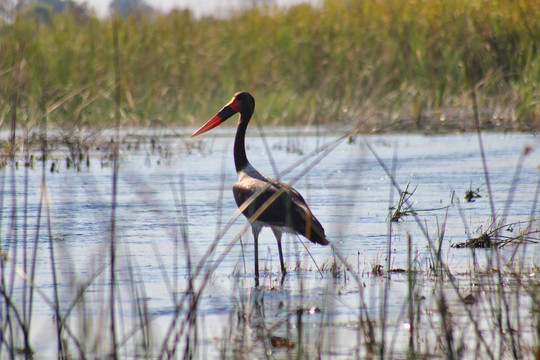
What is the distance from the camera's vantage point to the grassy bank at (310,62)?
1275 centimetres

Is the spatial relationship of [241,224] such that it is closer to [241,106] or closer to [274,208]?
[241,106]

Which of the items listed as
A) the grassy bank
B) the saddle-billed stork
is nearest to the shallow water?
the saddle-billed stork

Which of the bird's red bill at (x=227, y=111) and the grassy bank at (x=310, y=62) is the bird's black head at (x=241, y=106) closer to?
the bird's red bill at (x=227, y=111)

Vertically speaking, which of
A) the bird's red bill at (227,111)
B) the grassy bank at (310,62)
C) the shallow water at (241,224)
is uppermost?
the grassy bank at (310,62)

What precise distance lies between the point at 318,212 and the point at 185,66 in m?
8.51

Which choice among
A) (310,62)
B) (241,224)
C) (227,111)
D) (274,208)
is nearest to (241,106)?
(227,111)

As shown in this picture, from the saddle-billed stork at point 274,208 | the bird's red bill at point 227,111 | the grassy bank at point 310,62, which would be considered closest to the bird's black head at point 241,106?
the bird's red bill at point 227,111

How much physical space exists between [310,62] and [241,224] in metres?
8.68

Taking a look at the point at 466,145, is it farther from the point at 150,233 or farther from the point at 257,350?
the point at 257,350

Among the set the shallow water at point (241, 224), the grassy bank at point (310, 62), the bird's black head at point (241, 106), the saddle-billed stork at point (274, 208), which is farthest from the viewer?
the grassy bank at point (310, 62)

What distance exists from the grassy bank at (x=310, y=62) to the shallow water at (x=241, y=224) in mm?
1372

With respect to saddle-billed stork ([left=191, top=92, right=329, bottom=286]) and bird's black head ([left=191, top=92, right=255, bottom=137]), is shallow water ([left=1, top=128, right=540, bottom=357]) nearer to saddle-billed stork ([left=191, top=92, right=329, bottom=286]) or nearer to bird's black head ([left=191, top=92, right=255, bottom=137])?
saddle-billed stork ([left=191, top=92, right=329, bottom=286])

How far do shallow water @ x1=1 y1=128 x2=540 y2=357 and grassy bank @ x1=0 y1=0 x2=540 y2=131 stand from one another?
1.37 metres

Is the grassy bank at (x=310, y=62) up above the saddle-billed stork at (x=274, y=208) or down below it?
above
